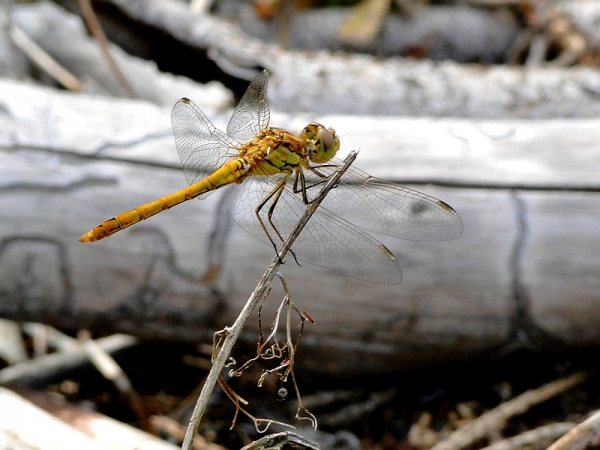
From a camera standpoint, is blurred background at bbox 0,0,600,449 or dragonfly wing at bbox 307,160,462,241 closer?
dragonfly wing at bbox 307,160,462,241

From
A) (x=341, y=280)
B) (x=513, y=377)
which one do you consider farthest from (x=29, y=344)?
(x=513, y=377)

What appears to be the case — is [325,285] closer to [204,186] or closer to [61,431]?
[204,186]

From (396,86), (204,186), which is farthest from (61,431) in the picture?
(396,86)

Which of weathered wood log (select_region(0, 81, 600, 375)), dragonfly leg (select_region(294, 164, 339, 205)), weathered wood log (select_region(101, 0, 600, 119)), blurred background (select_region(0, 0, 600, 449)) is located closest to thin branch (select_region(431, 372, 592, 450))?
blurred background (select_region(0, 0, 600, 449))

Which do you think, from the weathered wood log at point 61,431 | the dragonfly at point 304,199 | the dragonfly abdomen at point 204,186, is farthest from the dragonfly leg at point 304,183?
the weathered wood log at point 61,431

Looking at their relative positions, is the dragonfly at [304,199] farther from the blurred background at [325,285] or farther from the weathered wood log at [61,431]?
the weathered wood log at [61,431]

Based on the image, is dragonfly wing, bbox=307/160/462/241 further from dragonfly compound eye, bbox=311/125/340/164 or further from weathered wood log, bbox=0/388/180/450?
weathered wood log, bbox=0/388/180/450

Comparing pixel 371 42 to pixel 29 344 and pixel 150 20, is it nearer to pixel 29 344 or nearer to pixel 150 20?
pixel 150 20
